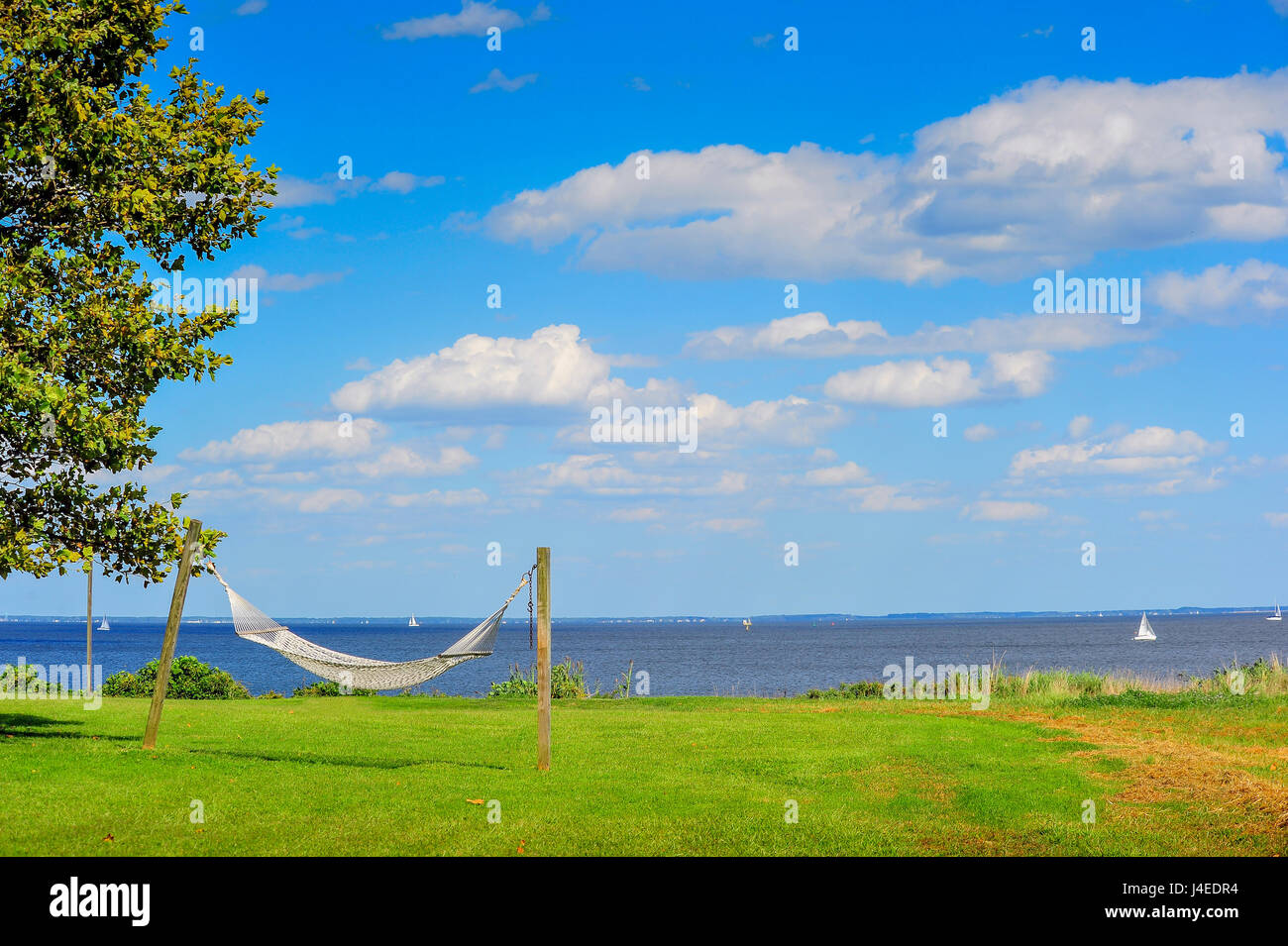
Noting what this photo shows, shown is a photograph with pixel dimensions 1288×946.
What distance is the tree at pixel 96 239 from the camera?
13.1 m

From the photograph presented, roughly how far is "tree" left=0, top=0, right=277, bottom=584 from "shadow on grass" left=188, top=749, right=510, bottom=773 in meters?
2.89

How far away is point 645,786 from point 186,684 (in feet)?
73.4

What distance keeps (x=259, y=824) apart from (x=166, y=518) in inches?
238

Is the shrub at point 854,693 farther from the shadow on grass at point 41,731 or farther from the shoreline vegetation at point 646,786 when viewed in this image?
the shadow on grass at point 41,731

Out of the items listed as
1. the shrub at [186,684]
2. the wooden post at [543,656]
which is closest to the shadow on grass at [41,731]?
the wooden post at [543,656]

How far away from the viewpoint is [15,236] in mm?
14461

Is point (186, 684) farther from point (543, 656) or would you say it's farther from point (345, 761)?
point (543, 656)

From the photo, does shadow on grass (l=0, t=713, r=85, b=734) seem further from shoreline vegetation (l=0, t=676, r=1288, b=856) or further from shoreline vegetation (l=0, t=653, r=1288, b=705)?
shoreline vegetation (l=0, t=653, r=1288, b=705)

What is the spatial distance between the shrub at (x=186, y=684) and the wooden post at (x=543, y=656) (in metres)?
19.6

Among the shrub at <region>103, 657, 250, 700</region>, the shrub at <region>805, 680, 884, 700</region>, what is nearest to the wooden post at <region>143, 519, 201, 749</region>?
the shrub at <region>103, 657, 250, 700</region>

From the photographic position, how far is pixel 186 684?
102ft

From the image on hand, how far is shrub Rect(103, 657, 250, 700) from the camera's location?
3080cm


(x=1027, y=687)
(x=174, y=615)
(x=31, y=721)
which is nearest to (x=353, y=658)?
(x=174, y=615)
